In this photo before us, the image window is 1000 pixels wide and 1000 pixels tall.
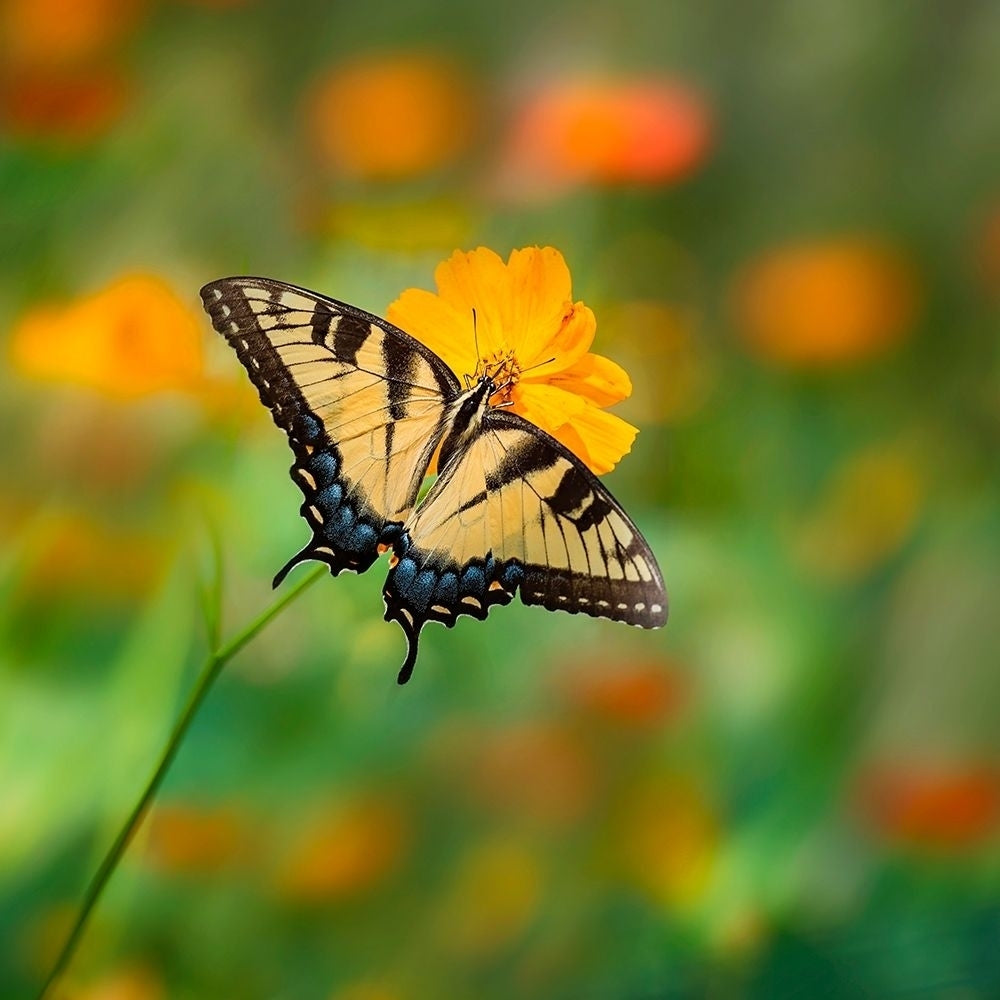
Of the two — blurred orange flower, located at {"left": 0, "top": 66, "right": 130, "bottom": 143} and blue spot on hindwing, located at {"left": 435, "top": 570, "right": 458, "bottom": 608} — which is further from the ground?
blurred orange flower, located at {"left": 0, "top": 66, "right": 130, "bottom": 143}

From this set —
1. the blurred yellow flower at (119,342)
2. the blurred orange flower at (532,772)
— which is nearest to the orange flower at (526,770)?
the blurred orange flower at (532,772)

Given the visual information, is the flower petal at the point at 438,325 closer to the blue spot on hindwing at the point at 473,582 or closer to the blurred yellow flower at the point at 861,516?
the blue spot on hindwing at the point at 473,582

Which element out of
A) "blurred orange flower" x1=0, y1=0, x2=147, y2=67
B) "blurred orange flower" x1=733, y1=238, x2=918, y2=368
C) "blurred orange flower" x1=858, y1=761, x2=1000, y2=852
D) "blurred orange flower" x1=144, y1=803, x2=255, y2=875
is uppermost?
"blurred orange flower" x1=733, y1=238, x2=918, y2=368

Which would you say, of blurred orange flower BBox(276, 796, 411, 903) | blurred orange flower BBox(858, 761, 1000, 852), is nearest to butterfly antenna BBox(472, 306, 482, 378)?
blurred orange flower BBox(276, 796, 411, 903)

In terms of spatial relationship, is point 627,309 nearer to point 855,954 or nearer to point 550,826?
point 550,826

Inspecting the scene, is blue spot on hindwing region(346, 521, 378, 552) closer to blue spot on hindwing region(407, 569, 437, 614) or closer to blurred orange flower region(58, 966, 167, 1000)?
blue spot on hindwing region(407, 569, 437, 614)

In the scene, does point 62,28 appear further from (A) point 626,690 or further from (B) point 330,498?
(A) point 626,690

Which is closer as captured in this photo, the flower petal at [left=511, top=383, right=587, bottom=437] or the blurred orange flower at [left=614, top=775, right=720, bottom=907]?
the flower petal at [left=511, top=383, right=587, bottom=437]
